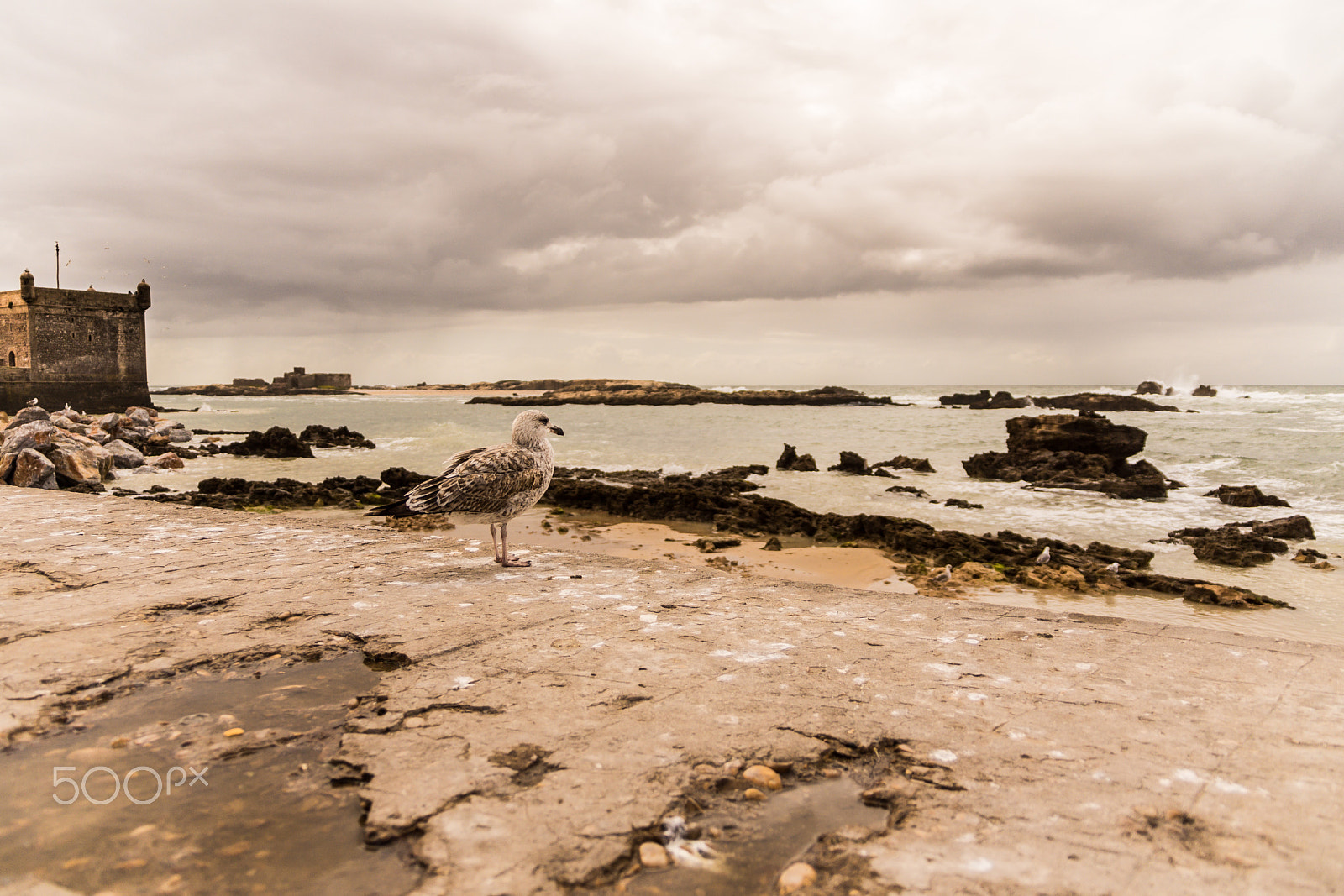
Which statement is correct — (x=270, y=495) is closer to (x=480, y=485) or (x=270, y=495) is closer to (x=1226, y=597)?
(x=480, y=485)

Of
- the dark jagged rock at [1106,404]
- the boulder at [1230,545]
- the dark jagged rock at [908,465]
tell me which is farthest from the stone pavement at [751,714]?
the dark jagged rock at [1106,404]

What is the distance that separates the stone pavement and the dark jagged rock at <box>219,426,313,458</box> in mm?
18002

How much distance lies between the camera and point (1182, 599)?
273 inches

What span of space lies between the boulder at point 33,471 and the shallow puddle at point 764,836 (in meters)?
12.3

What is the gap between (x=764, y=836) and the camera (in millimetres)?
2047

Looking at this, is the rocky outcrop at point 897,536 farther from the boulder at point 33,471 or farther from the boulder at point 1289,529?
the boulder at point 33,471

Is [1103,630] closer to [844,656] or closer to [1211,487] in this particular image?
[844,656]

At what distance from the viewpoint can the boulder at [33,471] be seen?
10125mm

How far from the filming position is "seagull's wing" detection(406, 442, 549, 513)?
546 cm

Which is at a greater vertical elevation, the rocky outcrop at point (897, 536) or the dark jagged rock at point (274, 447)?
the dark jagged rock at point (274, 447)

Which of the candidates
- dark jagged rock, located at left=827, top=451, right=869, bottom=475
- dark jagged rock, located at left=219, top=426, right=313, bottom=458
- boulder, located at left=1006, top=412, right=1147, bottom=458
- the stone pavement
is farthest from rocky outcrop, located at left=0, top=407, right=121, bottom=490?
boulder, located at left=1006, top=412, right=1147, bottom=458

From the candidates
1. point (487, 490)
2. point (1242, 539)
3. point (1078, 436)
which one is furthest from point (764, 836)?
point (1078, 436)

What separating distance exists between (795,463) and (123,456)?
17072 millimetres

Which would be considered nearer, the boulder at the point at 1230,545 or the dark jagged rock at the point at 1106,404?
the boulder at the point at 1230,545
